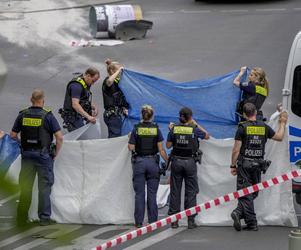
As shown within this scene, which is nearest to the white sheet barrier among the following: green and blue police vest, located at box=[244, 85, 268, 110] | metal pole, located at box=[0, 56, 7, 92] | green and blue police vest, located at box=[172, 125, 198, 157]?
green and blue police vest, located at box=[172, 125, 198, 157]

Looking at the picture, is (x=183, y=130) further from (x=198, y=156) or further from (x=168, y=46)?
(x=168, y=46)

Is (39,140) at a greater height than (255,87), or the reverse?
(255,87)

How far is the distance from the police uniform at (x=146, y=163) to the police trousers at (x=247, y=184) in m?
0.99

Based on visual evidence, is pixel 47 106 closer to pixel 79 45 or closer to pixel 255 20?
pixel 79 45

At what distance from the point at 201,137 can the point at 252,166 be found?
2.87 feet

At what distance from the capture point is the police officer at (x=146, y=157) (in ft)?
31.1

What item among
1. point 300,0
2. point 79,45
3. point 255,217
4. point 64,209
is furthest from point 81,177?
point 300,0

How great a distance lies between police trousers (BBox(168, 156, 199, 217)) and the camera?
9445mm

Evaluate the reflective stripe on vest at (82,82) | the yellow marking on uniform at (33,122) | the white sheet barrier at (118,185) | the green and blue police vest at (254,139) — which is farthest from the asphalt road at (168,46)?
the green and blue police vest at (254,139)

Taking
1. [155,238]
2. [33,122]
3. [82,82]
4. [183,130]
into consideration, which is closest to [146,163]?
[183,130]

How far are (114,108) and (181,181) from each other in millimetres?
2804

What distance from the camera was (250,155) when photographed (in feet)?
30.4

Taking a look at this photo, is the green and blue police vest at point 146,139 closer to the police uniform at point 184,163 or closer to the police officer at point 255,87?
the police uniform at point 184,163

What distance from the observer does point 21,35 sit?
85.3 ft
